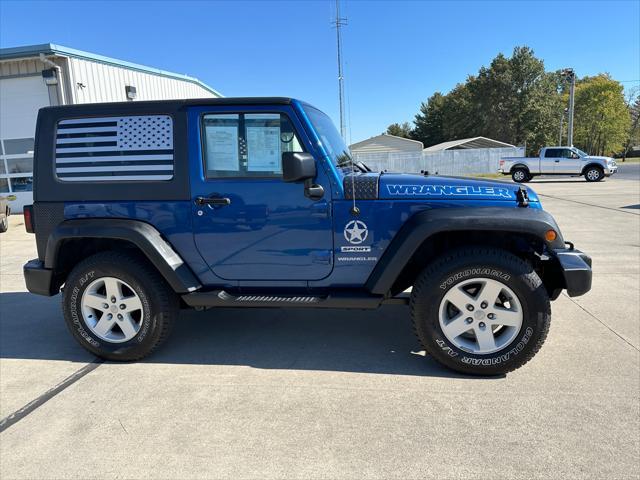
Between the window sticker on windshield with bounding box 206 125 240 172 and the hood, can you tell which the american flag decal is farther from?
the hood

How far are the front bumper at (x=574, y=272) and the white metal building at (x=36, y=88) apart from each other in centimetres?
1363

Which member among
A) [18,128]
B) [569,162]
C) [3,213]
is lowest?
[3,213]

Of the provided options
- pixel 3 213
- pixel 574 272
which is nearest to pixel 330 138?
pixel 574 272

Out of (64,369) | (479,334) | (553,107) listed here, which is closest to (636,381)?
(479,334)

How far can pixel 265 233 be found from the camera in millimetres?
3189

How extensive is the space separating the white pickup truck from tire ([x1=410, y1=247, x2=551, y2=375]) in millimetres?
23333

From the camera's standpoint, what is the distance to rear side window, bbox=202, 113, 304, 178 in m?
3.14

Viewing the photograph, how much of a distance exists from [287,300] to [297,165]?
40.0 inches

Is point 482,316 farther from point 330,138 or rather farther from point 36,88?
point 36,88

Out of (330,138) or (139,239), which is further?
(330,138)

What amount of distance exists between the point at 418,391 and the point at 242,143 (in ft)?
6.98

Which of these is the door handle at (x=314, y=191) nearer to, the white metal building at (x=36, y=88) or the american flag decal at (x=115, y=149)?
the american flag decal at (x=115, y=149)

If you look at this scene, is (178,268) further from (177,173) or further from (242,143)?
(242,143)

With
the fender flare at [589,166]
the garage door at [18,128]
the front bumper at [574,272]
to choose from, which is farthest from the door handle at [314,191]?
the fender flare at [589,166]
